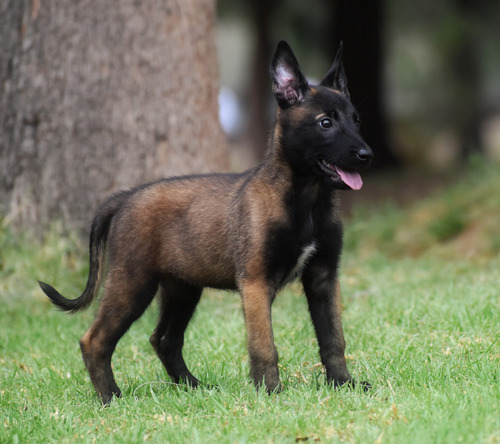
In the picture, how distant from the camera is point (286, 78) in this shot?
16.0ft

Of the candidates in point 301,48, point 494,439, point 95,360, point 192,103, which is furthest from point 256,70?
point 494,439

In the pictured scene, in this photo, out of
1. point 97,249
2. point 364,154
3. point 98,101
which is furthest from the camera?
point 98,101

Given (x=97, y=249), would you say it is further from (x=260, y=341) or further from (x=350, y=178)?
(x=350, y=178)

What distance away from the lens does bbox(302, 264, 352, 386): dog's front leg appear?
4.78 meters

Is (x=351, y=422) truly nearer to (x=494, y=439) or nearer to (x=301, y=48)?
(x=494, y=439)

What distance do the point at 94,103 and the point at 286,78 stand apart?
3.61 metres

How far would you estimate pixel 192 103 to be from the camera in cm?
816

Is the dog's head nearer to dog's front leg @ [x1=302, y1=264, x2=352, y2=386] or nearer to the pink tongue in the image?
the pink tongue

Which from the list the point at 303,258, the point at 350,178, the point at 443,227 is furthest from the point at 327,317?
the point at 443,227

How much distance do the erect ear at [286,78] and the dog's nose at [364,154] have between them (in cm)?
55

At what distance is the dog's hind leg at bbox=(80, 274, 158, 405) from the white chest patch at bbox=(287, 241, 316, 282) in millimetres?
968

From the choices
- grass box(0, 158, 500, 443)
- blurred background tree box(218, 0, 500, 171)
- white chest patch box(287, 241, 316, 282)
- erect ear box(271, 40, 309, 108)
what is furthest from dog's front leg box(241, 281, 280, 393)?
blurred background tree box(218, 0, 500, 171)

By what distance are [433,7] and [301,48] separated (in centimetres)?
341

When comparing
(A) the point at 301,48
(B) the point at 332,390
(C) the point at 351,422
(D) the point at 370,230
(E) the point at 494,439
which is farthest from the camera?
(A) the point at 301,48
